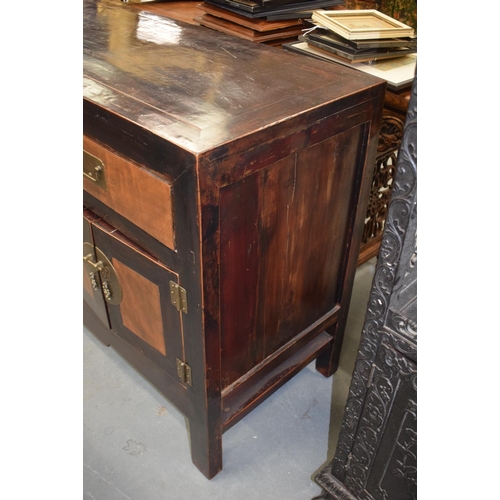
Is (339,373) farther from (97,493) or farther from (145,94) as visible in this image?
(145,94)

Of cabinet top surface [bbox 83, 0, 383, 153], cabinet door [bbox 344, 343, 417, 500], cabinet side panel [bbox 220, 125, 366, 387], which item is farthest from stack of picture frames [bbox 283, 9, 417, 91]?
cabinet door [bbox 344, 343, 417, 500]

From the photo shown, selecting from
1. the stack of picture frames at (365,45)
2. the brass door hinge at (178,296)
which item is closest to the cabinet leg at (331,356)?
the brass door hinge at (178,296)

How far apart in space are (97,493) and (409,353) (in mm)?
863

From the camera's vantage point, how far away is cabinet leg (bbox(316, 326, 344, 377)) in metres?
1.47

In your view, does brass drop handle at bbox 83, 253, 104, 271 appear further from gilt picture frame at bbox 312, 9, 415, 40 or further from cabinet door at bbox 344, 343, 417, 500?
gilt picture frame at bbox 312, 9, 415, 40

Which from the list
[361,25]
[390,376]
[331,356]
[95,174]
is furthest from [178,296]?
[361,25]

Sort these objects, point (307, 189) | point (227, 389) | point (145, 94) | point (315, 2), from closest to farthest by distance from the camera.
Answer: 1. point (145, 94)
2. point (307, 189)
3. point (227, 389)
4. point (315, 2)

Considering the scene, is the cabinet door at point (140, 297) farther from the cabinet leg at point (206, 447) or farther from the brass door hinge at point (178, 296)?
the cabinet leg at point (206, 447)

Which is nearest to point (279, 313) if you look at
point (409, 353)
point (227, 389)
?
point (227, 389)

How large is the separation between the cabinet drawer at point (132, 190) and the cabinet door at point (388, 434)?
44 cm

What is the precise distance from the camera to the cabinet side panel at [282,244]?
3.17ft

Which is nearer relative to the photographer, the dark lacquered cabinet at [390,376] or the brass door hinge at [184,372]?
the dark lacquered cabinet at [390,376]

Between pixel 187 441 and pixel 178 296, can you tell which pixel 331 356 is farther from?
pixel 178 296

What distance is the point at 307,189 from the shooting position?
107 centimetres
